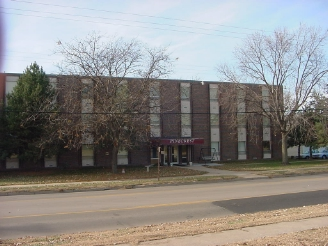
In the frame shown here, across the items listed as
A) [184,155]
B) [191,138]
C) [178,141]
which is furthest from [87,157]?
[191,138]

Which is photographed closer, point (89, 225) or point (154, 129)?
point (89, 225)

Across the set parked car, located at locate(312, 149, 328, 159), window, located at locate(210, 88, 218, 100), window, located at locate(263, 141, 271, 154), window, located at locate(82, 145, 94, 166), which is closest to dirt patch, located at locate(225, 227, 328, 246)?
window, located at locate(82, 145, 94, 166)

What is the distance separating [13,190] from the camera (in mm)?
15820

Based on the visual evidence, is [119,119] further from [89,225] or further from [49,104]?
[89,225]

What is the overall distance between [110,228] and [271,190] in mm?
8512

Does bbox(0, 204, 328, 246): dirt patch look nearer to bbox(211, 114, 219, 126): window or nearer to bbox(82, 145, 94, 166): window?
bbox(82, 145, 94, 166): window

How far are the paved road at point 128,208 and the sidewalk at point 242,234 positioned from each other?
250 cm

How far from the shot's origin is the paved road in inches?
334

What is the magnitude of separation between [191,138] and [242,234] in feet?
84.3

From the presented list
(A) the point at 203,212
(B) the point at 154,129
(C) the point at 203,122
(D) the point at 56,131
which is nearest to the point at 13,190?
(D) the point at 56,131

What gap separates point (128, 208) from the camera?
35.5 feet

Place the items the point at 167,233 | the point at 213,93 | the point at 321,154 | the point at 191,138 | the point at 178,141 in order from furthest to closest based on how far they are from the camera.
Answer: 1. the point at 321,154
2. the point at 213,93
3. the point at 191,138
4. the point at 178,141
5. the point at 167,233

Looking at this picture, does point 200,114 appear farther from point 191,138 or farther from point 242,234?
point 242,234

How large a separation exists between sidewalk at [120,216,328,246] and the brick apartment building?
74.7ft
